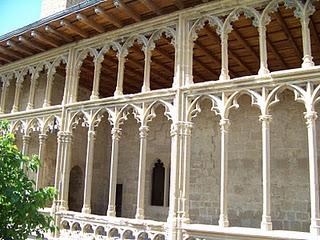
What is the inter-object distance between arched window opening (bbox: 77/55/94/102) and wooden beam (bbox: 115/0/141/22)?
251 cm

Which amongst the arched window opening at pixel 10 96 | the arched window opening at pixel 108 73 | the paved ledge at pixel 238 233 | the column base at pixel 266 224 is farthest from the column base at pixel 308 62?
the arched window opening at pixel 10 96

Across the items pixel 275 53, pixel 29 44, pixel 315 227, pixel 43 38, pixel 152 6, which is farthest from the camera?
pixel 29 44

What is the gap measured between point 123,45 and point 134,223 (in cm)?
339

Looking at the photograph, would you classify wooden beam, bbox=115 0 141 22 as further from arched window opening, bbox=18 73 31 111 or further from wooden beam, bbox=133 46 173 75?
arched window opening, bbox=18 73 31 111

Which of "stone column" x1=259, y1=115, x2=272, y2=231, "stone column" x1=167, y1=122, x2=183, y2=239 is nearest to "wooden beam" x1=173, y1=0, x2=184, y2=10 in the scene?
"stone column" x1=167, y1=122, x2=183, y2=239

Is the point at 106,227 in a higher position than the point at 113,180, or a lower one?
lower

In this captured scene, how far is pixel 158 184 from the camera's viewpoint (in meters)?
11.2

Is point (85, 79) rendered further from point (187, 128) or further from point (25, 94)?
point (187, 128)

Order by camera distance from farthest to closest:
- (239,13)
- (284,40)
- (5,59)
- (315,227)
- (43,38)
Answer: (5,59), (43,38), (284,40), (239,13), (315,227)

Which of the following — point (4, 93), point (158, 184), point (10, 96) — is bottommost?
point (158, 184)

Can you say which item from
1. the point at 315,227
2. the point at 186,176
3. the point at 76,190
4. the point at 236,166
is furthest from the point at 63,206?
the point at 315,227

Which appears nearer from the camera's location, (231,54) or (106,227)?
(106,227)

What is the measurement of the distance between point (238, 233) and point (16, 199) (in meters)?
3.14

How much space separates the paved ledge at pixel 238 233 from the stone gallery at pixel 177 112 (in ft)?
0.07
